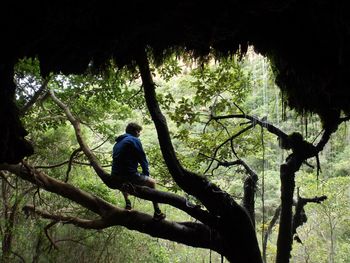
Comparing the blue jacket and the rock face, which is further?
the blue jacket

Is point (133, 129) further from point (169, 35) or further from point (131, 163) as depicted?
point (169, 35)

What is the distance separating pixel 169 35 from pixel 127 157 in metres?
1.56

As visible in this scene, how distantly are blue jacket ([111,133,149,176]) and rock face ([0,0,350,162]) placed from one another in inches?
38.5

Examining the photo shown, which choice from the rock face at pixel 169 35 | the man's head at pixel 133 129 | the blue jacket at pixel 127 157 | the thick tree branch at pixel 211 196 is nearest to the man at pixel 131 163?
the blue jacket at pixel 127 157

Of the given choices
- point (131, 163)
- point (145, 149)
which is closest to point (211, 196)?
point (131, 163)

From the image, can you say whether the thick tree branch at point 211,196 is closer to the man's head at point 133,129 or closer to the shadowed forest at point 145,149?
the shadowed forest at point 145,149

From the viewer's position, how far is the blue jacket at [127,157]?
4.27 metres

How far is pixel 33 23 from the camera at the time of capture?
281cm

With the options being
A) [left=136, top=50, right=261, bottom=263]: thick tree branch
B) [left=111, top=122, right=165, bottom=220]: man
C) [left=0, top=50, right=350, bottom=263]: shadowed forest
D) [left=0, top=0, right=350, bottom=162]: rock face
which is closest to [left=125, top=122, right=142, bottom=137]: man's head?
[left=111, top=122, right=165, bottom=220]: man

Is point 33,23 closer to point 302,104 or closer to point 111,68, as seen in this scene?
point 111,68

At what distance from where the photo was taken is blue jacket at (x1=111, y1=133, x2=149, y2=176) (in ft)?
14.0

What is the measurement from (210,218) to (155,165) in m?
3.17

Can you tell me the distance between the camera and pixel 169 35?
369cm

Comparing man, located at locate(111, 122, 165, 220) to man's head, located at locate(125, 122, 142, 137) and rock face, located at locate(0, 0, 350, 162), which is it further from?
rock face, located at locate(0, 0, 350, 162)
